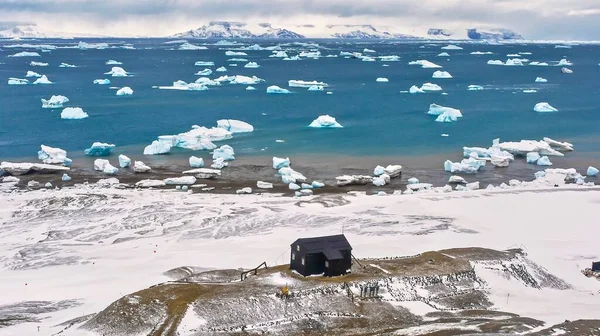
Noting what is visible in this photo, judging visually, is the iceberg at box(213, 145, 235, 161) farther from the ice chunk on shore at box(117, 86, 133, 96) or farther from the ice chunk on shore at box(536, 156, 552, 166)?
the ice chunk on shore at box(117, 86, 133, 96)

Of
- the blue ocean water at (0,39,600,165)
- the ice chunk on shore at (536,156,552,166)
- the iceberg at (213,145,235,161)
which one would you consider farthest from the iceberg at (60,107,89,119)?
the ice chunk on shore at (536,156,552,166)

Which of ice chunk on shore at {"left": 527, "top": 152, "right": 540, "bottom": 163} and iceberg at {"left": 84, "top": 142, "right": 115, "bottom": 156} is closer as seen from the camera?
ice chunk on shore at {"left": 527, "top": 152, "right": 540, "bottom": 163}

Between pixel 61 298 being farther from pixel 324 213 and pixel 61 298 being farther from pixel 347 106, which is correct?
pixel 347 106

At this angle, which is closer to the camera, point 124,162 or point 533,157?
point 124,162

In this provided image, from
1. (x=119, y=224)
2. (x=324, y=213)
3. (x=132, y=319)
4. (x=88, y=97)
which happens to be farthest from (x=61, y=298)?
(x=88, y=97)

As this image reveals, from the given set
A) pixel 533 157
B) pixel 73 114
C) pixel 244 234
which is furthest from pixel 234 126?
pixel 244 234

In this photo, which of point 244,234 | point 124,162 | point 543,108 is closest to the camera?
point 244,234

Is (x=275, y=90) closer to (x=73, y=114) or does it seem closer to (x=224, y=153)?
(x=73, y=114)
